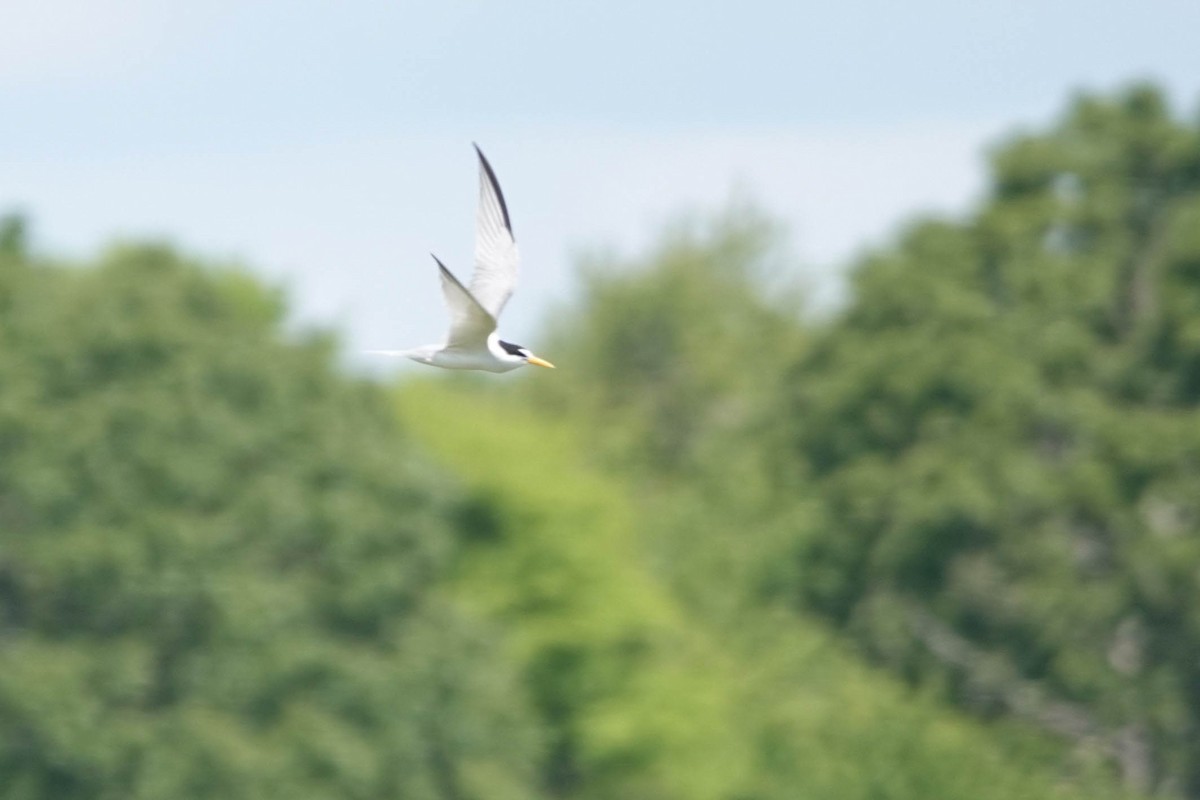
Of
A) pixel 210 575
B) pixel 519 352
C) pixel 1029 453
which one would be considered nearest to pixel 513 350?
pixel 519 352

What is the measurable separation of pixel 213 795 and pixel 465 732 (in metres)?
4.68

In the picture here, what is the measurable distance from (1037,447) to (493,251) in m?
35.0

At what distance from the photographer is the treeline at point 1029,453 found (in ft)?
181

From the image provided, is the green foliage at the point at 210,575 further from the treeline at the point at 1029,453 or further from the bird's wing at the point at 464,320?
the bird's wing at the point at 464,320

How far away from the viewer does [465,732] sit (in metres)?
49.7

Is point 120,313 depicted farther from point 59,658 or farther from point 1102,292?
point 1102,292

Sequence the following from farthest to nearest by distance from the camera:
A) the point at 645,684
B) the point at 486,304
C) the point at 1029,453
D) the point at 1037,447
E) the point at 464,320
A: the point at 1037,447 < the point at 1029,453 < the point at 645,684 < the point at 486,304 < the point at 464,320

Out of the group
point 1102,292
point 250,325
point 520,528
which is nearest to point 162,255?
point 250,325

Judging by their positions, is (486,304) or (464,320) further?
(486,304)

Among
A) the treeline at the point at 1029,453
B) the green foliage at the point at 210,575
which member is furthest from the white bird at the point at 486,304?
the treeline at the point at 1029,453

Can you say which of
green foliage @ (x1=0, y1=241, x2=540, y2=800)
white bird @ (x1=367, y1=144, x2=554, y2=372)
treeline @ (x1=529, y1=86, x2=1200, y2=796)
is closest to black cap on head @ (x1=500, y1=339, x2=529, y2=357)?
white bird @ (x1=367, y1=144, x2=554, y2=372)

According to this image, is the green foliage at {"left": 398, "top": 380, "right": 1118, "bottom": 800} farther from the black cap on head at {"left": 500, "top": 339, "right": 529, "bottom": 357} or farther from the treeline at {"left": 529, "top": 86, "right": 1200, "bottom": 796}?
the black cap on head at {"left": 500, "top": 339, "right": 529, "bottom": 357}

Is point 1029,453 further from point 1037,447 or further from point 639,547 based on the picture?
point 639,547

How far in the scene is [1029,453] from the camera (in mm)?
57094
